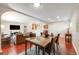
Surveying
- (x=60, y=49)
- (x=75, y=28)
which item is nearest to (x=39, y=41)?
(x=60, y=49)

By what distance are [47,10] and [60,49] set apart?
79cm

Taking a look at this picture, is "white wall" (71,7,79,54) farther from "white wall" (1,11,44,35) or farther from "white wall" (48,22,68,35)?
"white wall" (1,11,44,35)

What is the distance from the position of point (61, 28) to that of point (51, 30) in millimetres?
206

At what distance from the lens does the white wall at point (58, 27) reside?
2.15 m

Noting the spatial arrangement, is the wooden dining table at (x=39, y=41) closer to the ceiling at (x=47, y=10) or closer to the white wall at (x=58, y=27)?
the white wall at (x=58, y=27)

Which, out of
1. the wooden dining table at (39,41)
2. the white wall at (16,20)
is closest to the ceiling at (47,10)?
the white wall at (16,20)

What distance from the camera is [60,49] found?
2119 millimetres

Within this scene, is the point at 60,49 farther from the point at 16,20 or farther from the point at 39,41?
the point at 16,20

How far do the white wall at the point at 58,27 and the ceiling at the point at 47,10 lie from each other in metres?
0.11

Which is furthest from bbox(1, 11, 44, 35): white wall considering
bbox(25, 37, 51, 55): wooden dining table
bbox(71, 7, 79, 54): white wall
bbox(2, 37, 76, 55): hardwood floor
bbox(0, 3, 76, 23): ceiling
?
bbox(71, 7, 79, 54): white wall

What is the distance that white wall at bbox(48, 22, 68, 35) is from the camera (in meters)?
2.15

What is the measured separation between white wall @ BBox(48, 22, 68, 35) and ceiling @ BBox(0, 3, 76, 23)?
0.35 ft
